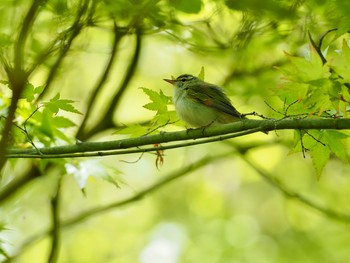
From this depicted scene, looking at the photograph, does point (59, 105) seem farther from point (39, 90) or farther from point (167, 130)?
point (167, 130)

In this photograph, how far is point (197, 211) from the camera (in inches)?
420

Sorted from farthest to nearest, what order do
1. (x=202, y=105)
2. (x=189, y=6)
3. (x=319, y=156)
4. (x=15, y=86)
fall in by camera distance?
(x=202, y=105) → (x=189, y=6) → (x=319, y=156) → (x=15, y=86)

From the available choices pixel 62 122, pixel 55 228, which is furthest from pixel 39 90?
pixel 55 228

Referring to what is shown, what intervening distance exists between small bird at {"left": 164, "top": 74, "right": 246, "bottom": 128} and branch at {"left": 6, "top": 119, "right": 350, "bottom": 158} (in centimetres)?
82

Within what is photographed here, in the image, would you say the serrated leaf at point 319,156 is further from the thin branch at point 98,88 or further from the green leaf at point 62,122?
the thin branch at point 98,88

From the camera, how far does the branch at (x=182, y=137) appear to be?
272 cm

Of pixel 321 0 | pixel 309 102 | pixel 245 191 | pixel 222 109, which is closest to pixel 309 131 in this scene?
pixel 309 102

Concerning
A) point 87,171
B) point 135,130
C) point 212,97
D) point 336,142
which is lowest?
point 87,171

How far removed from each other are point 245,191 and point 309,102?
8.61 m

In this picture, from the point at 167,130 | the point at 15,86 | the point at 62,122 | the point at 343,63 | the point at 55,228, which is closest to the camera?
the point at 15,86

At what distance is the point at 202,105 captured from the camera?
14.8 feet

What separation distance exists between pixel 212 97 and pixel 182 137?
1.61 m

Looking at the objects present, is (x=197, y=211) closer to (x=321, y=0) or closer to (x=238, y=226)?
(x=238, y=226)

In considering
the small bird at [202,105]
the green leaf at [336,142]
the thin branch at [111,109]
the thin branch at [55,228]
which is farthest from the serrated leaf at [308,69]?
the thin branch at [111,109]
